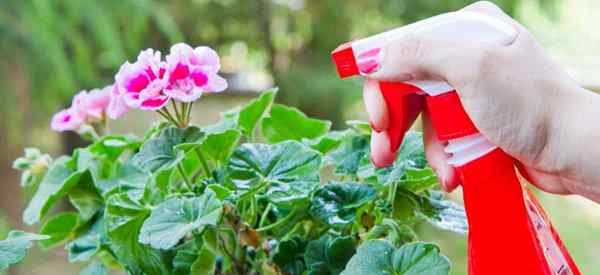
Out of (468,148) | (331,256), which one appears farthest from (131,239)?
(468,148)

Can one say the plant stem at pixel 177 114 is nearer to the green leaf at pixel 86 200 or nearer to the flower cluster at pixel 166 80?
the flower cluster at pixel 166 80

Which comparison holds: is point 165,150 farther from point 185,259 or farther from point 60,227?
point 60,227

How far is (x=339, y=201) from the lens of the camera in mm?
535

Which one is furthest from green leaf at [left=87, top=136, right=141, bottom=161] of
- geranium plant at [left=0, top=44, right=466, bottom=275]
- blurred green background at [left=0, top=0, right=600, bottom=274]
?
blurred green background at [left=0, top=0, right=600, bottom=274]

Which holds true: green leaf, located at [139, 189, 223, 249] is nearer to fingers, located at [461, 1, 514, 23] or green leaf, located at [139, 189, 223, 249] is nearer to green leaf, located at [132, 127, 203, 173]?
green leaf, located at [132, 127, 203, 173]

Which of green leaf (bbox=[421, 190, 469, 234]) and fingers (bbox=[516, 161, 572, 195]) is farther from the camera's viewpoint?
green leaf (bbox=[421, 190, 469, 234])

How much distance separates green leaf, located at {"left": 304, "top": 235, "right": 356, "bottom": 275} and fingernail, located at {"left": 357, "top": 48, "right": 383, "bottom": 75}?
0.52ft

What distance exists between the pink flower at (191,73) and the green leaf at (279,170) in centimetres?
6

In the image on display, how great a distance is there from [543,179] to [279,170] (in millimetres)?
188

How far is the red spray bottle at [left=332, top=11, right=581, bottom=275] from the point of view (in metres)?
0.38

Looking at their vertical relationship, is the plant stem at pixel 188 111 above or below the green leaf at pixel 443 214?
above

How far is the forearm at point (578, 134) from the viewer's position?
0.35m

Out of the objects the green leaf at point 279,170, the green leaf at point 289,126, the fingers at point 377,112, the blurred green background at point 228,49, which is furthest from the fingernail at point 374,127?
the blurred green background at point 228,49

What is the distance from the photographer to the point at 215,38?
10.4 ft
